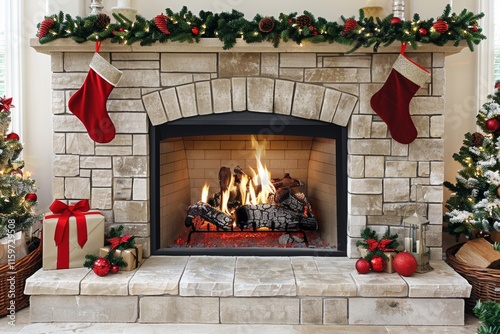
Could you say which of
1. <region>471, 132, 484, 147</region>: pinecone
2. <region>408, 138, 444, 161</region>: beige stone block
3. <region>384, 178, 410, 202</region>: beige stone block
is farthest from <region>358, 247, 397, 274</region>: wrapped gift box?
<region>471, 132, 484, 147</region>: pinecone

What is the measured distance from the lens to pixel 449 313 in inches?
101

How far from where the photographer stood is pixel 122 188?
2990 millimetres

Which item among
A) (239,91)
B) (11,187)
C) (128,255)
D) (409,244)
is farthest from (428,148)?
(11,187)

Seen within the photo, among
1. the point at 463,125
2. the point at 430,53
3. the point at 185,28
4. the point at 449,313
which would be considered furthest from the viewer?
the point at 463,125

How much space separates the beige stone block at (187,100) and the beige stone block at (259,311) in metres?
1.13

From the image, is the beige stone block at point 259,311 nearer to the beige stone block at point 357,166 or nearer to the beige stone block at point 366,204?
the beige stone block at point 366,204

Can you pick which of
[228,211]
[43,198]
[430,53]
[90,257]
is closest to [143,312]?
[90,257]

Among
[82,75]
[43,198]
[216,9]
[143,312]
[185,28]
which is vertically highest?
[216,9]

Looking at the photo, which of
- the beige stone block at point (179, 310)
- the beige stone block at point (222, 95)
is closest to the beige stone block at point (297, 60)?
the beige stone block at point (222, 95)

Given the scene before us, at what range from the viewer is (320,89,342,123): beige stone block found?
9.64ft

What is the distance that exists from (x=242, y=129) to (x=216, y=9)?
0.78 meters

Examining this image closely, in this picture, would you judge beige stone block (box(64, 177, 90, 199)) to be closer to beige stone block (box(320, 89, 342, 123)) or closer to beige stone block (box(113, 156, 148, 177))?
beige stone block (box(113, 156, 148, 177))

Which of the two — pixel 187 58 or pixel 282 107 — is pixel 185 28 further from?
pixel 282 107

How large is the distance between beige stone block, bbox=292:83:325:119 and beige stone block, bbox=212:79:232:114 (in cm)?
40
